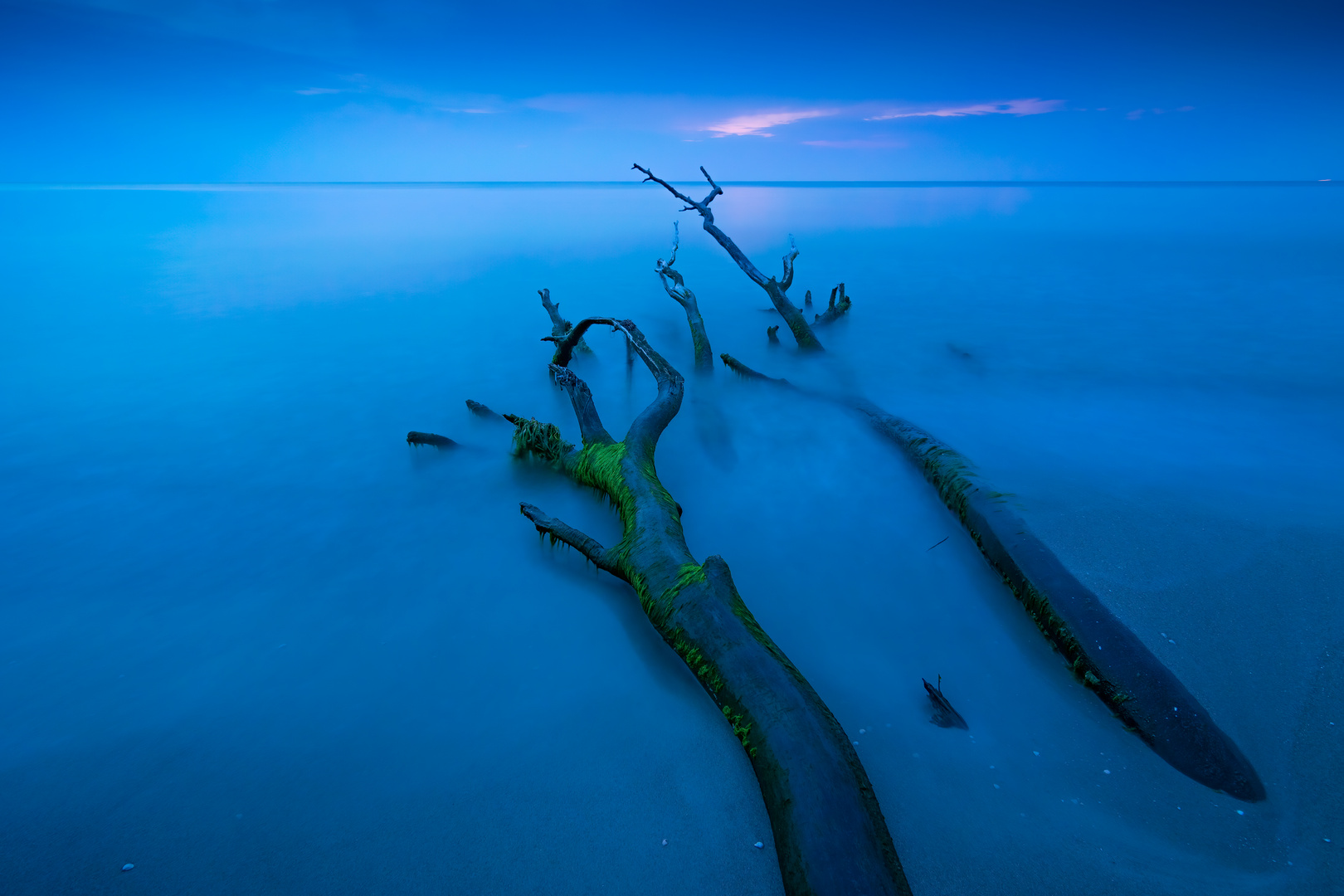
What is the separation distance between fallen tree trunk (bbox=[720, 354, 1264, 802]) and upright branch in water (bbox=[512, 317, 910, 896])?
1701mm

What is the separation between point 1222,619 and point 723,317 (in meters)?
11.9

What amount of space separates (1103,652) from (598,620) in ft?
10.6

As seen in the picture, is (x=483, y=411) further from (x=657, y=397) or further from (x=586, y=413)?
(x=657, y=397)

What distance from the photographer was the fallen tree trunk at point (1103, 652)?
9.65 feet

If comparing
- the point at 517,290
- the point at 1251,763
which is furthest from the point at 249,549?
the point at 517,290

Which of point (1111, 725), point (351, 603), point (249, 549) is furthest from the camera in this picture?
point (249, 549)

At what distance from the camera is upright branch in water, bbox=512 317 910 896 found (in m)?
2.41

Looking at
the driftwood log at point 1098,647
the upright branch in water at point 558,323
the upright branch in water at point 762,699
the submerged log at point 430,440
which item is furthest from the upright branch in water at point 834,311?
the upright branch in water at point 762,699

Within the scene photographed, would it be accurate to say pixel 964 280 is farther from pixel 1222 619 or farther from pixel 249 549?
pixel 249 549

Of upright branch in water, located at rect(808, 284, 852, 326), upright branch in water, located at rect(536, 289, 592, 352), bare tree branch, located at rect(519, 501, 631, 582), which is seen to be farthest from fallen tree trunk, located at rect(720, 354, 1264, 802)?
upright branch in water, located at rect(808, 284, 852, 326)

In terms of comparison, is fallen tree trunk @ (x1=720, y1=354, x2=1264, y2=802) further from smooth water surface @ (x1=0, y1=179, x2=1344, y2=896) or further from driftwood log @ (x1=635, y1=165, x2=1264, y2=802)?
smooth water surface @ (x1=0, y1=179, x2=1344, y2=896)

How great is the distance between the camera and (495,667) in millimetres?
4020

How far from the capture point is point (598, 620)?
439 cm

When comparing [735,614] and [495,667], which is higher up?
[735,614]
